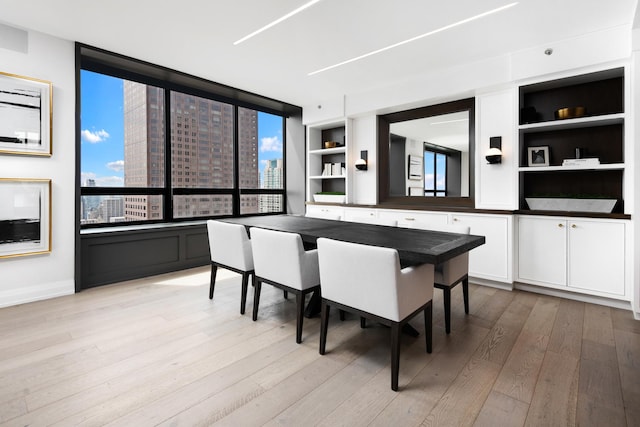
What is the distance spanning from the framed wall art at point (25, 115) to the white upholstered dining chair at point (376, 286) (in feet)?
10.2

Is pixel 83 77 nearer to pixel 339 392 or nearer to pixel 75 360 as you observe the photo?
pixel 75 360

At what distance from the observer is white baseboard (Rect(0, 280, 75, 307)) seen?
10.0ft

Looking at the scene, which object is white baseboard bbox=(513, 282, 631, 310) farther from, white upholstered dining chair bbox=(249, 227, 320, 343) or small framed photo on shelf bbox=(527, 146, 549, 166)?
white upholstered dining chair bbox=(249, 227, 320, 343)

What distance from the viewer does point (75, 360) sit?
207cm

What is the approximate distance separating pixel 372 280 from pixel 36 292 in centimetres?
342

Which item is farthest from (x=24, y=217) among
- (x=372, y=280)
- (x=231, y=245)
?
(x=372, y=280)

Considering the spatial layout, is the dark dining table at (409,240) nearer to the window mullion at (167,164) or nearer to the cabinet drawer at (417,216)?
the cabinet drawer at (417,216)

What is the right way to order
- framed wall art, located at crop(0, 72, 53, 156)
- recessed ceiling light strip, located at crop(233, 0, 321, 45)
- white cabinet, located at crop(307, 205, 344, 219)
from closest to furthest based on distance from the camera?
recessed ceiling light strip, located at crop(233, 0, 321, 45) → framed wall art, located at crop(0, 72, 53, 156) → white cabinet, located at crop(307, 205, 344, 219)

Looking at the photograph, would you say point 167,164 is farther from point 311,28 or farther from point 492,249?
point 492,249

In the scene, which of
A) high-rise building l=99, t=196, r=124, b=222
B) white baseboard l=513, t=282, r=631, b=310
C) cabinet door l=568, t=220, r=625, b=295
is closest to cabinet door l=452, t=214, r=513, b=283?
white baseboard l=513, t=282, r=631, b=310

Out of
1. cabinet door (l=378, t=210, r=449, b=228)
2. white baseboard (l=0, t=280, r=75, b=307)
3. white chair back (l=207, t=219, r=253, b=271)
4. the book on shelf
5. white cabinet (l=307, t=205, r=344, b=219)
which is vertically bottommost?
white baseboard (l=0, t=280, r=75, b=307)

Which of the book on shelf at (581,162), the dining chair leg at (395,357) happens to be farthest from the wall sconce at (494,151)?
the dining chair leg at (395,357)

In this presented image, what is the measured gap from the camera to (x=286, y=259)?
238 cm

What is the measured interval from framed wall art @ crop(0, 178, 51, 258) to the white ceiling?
151 cm
